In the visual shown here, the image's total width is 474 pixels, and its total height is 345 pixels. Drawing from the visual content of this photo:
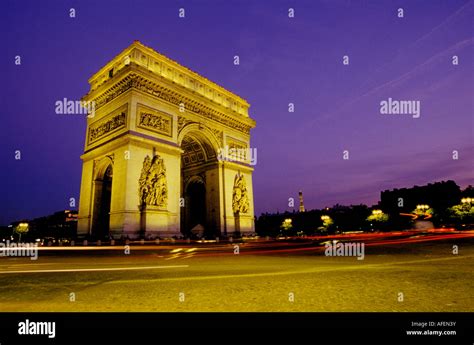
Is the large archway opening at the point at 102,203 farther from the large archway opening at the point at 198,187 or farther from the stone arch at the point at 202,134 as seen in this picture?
the large archway opening at the point at 198,187

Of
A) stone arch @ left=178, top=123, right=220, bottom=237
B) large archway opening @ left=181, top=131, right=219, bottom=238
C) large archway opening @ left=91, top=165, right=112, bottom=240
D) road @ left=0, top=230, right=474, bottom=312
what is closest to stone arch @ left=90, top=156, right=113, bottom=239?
large archway opening @ left=91, top=165, right=112, bottom=240

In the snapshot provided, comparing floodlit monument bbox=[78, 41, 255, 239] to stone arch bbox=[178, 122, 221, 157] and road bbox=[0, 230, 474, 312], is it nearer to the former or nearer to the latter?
stone arch bbox=[178, 122, 221, 157]

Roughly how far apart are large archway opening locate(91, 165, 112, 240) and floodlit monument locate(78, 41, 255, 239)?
7cm

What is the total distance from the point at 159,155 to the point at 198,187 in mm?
7350

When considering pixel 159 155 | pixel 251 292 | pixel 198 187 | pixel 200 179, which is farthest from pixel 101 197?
pixel 251 292

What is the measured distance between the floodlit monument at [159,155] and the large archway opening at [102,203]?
67 mm

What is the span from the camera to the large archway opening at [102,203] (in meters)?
19.0

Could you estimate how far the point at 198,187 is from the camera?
24969mm

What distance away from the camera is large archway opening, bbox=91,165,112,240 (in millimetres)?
19016

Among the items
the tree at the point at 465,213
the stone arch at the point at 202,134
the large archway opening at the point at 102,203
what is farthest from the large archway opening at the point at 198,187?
the tree at the point at 465,213

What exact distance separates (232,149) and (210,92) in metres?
5.19

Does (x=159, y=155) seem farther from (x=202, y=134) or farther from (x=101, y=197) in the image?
(x=101, y=197)
